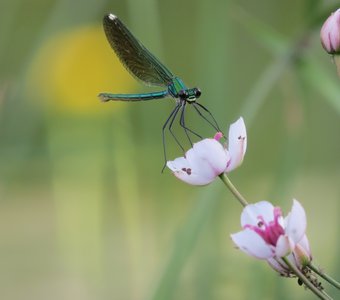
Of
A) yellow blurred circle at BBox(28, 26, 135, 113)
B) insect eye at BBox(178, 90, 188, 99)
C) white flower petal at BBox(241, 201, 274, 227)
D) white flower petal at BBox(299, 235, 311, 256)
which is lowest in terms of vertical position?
white flower petal at BBox(299, 235, 311, 256)

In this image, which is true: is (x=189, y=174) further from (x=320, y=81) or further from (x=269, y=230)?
(x=320, y=81)

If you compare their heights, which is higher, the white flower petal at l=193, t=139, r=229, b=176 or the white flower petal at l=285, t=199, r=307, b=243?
the white flower petal at l=193, t=139, r=229, b=176

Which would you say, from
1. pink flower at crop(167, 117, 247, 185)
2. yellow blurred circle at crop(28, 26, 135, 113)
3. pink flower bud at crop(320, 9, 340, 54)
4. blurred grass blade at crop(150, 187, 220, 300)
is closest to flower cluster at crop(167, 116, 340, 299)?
pink flower at crop(167, 117, 247, 185)

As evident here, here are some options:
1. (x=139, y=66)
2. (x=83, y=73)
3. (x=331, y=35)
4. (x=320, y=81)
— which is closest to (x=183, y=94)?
(x=139, y=66)

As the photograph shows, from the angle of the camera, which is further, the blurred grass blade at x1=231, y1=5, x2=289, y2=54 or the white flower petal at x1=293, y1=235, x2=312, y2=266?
the blurred grass blade at x1=231, y1=5, x2=289, y2=54

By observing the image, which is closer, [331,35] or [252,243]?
[252,243]

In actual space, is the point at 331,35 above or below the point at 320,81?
below

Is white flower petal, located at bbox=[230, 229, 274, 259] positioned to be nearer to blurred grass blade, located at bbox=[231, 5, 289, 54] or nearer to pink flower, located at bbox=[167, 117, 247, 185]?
pink flower, located at bbox=[167, 117, 247, 185]
